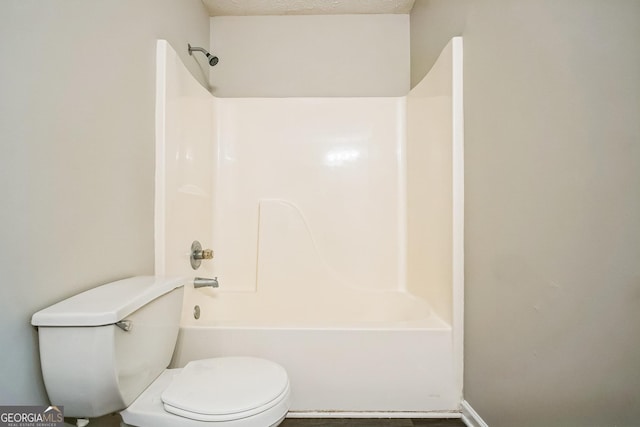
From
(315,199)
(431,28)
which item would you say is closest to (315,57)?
(431,28)

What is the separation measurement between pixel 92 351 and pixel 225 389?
389 mm

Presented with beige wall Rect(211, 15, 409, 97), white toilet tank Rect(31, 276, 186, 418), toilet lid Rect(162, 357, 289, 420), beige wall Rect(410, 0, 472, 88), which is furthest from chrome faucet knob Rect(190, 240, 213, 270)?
beige wall Rect(410, 0, 472, 88)

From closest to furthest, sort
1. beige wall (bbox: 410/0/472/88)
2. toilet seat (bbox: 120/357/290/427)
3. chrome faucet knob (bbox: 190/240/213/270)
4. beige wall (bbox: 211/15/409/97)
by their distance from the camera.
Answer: toilet seat (bbox: 120/357/290/427) → beige wall (bbox: 410/0/472/88) → chrome faucet knob (bbox: 190/240/213/270) → beige wall (bbox: 211/15/409/97)

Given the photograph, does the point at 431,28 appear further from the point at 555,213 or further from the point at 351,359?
the point at 351,359

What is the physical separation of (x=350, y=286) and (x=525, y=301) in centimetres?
126

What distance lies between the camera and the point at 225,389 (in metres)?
1.03

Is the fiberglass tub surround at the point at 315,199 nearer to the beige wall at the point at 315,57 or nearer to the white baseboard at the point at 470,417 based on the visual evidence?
the beige wall at the point at 315,57

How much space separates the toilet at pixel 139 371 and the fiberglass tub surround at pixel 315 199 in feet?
1.40

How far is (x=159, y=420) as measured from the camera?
0.96 m

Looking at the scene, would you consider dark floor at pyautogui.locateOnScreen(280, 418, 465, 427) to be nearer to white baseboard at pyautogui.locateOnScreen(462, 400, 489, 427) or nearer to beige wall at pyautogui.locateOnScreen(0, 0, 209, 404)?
white baseboard at pyautogui.locateOnScreen(462, 400, 489, 427)

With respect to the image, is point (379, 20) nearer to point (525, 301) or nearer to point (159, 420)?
point (525, 301)

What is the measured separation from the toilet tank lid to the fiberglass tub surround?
0.48 m

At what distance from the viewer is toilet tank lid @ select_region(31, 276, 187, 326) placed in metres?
0.83

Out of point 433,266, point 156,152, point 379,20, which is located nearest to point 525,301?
point 433,266
